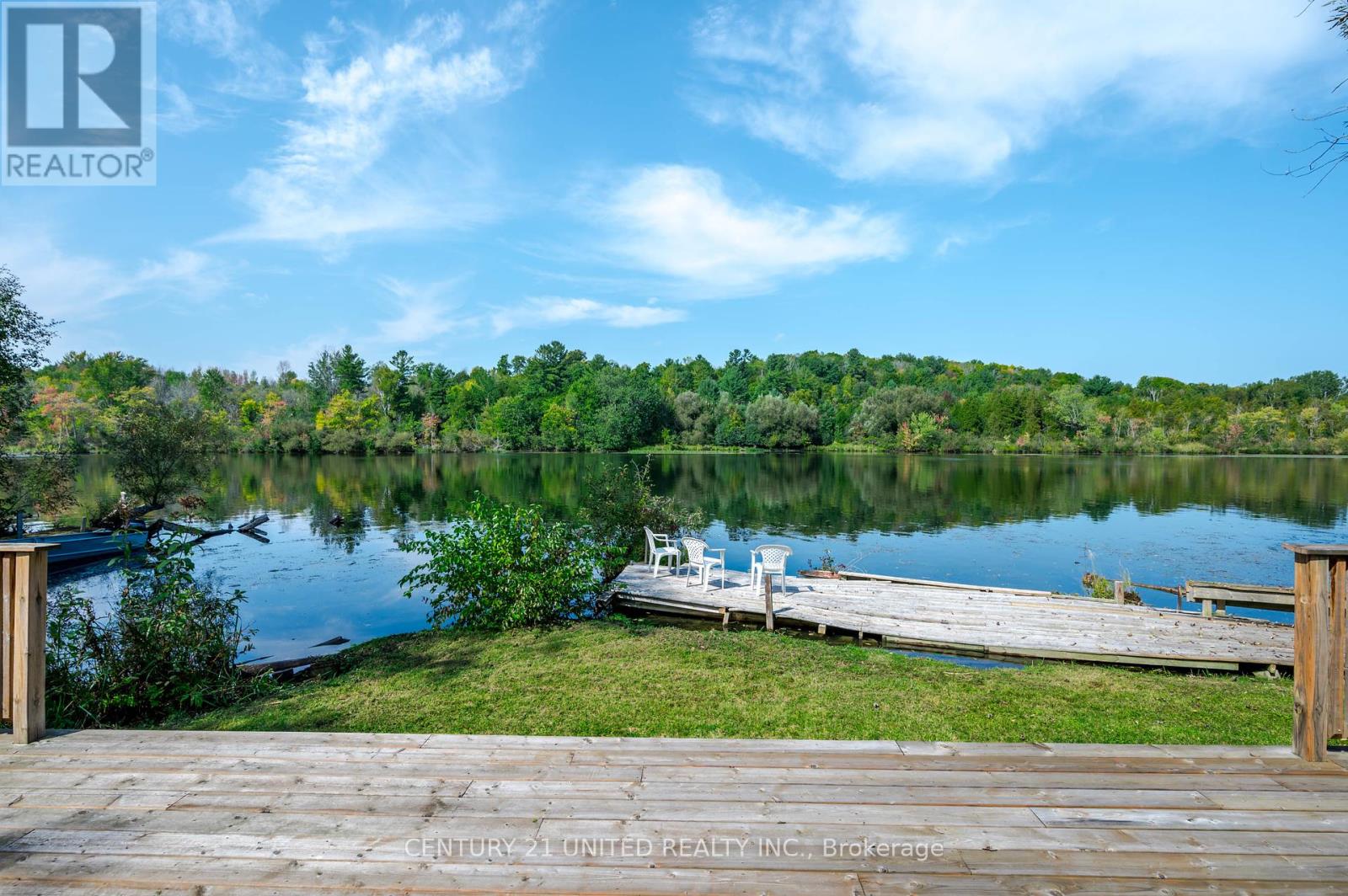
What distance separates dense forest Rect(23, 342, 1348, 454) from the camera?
67.1 meters

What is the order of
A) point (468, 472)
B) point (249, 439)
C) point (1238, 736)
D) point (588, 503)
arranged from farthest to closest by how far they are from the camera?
point (249, 439) → point (468, 472) → point (588, 503) → point (1238, 736)

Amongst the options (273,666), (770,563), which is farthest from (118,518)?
(770,563)

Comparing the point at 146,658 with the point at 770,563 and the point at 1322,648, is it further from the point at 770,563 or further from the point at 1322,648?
the point at 1322,648

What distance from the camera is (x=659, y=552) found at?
512 inches

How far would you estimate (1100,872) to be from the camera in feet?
8.36

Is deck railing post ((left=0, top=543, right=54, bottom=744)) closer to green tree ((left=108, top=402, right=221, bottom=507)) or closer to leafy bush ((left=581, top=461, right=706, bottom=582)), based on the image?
leafy bush ((left=581, top=461, right=706, bottom=582))

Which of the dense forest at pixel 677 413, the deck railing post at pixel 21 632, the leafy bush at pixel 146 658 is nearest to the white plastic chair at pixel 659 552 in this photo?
the leafy bush at pixel 146 658

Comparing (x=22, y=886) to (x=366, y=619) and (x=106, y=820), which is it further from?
→ (x=366, y=619)

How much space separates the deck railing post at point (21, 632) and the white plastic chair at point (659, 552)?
939cm

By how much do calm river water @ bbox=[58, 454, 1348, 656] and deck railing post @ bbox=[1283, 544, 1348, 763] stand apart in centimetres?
954

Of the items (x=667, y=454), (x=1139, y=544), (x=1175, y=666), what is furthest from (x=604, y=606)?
(x=667, y=454)

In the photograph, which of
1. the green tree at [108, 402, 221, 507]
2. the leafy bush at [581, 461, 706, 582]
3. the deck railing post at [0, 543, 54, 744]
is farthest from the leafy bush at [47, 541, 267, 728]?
the green tree at [108, 402, 221, 507]

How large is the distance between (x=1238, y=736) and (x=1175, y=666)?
358 centimetres

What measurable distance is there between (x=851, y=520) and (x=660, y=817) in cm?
2376
